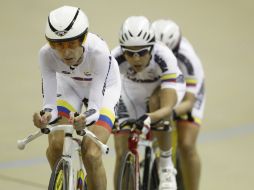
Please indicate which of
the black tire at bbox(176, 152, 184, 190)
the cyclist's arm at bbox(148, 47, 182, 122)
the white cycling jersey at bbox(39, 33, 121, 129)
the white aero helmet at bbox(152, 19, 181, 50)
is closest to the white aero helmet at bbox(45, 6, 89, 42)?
the white cycling jersey at bbox(39, 33, 121, 129)

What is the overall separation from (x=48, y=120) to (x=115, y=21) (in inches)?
308

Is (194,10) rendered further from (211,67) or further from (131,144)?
(131,144)

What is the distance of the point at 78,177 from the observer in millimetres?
5332

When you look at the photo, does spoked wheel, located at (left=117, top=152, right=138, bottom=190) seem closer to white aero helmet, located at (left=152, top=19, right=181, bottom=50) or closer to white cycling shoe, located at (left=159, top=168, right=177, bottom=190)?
white cycling shoe, located at (left=159, top=168, right=177, bottom=190)

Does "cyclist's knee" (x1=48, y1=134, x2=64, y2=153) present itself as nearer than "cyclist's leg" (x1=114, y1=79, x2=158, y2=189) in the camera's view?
Yes

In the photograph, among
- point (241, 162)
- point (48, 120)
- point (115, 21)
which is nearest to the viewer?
point (48, 120)

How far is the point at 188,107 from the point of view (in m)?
6.99

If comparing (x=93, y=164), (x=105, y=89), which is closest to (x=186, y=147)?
(x=105, y=89)

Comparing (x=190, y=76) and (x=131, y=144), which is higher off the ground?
(x=190, y=76)

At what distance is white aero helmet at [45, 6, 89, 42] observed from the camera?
5.03 meters

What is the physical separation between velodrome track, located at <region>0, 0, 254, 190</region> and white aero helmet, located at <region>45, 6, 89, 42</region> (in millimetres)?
2773

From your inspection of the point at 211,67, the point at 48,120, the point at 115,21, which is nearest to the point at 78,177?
the point at 48,120

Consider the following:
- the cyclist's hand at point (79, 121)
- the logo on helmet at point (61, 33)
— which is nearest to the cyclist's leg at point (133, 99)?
the logo on helmet at point (61, 33)

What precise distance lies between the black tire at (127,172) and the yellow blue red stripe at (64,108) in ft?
1.96
